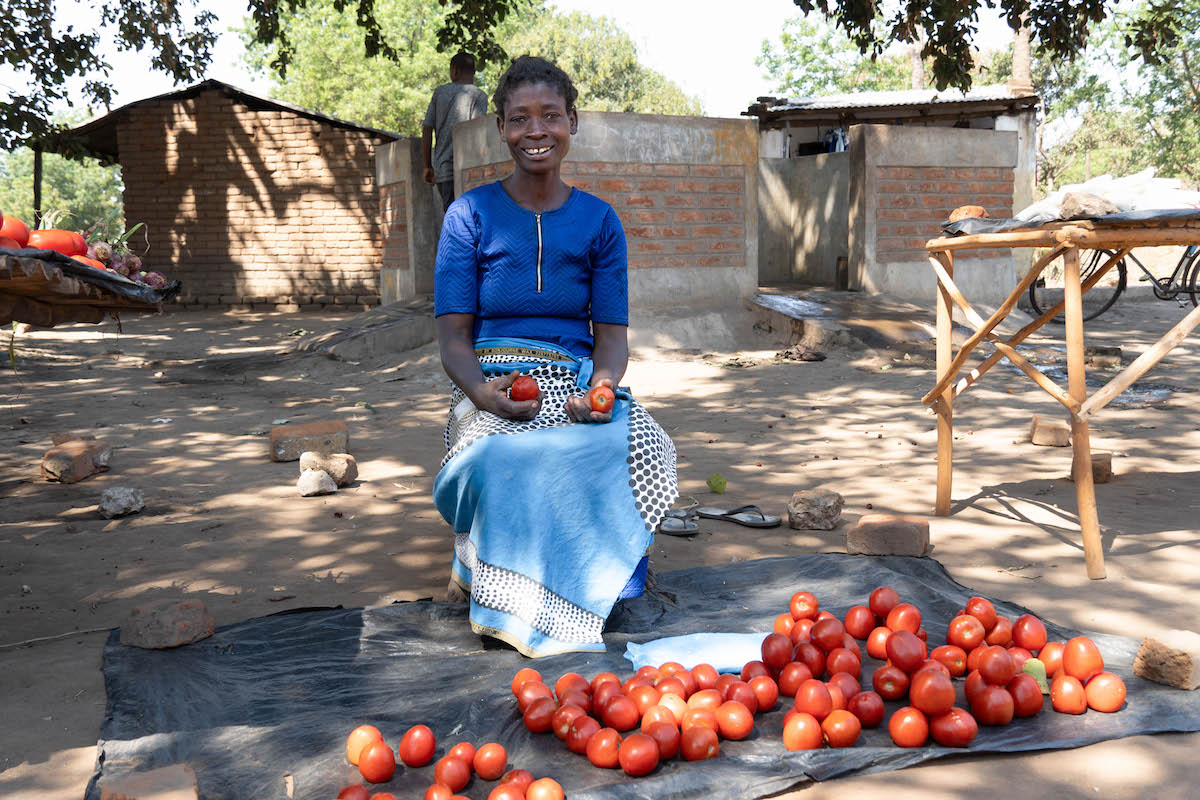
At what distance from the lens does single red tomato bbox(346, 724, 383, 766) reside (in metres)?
2.25

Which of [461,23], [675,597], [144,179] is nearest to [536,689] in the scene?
[675,597]

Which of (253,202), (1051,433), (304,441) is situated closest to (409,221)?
(253,202)

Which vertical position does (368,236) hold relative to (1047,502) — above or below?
above

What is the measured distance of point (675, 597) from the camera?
11.0 feet

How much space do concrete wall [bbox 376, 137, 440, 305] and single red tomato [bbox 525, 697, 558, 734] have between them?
9380 millimetres

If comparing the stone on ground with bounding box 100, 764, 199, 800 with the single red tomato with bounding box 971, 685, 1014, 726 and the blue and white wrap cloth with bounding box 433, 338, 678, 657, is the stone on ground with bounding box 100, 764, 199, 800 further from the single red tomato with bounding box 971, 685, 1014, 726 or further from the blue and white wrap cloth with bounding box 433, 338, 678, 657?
Result: the single red tomato with bounding box 971, 685, 1014, 726

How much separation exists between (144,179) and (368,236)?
3.96 m

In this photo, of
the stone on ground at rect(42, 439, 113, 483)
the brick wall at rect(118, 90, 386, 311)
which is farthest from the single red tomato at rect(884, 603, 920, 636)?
the brick wall at rect(118, 90, 386, 311)

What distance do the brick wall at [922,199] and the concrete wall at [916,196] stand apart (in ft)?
0.03

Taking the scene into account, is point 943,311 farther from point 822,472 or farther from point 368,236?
point 368,236

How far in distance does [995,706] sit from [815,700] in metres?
0.45

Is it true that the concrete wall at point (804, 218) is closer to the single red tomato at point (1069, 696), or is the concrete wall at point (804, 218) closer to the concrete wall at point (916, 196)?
the concrete wall at point (916, 196)

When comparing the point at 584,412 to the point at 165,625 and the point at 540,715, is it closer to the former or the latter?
the point at 540,715

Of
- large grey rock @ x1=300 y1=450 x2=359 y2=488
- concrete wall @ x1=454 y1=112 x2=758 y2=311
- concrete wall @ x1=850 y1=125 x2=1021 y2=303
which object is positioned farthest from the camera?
concrete wall @ x1=850 y1=125 x2=1021 y2=303
